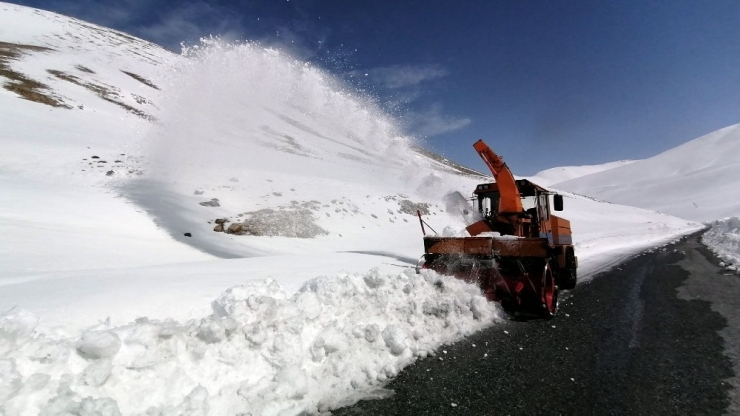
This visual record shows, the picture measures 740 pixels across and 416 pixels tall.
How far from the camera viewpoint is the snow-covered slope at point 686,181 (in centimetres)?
6669

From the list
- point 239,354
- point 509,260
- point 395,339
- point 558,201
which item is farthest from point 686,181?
point 239,354

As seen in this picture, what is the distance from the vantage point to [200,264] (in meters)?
7.83

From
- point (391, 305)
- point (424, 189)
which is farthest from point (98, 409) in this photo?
point (424, 189)

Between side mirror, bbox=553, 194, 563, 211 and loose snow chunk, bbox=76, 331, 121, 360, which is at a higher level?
side mirror, bbox=553, 194, 563, 211

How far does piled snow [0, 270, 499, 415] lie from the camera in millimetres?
2816

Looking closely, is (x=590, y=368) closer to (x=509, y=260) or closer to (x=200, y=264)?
(x=509, y=260)

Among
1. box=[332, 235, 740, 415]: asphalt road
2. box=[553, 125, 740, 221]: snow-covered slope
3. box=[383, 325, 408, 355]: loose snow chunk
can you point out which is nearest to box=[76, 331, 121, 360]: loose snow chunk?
box=[332, 235, 740, 415]: asphalt road

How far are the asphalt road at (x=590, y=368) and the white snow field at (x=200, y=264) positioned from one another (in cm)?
43

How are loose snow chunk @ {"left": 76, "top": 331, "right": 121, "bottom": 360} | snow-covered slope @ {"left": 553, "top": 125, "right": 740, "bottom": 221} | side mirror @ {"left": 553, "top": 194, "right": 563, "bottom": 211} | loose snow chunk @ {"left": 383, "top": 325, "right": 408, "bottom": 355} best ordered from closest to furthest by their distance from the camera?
loose snow chunk @ {"left": 76, "top": 331, "right": 121, "bottom": 360} → loose snow chunk @ {"left": 383, "top": 325, "right": 408, "bottom": 355} → side mirror @ {"left": 553, "top": 194, "right": 563, "bottom": 211} → snow-covered slope @ {"left": 553, "top": 125, "right": 740, "bottom": 221}

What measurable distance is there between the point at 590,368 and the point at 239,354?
3954 millimetres

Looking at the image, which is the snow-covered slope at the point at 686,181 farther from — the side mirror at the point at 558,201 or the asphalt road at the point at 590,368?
the asphalt road at the point at 590,368

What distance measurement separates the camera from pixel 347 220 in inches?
721

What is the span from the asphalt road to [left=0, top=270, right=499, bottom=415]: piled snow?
15.5 inches

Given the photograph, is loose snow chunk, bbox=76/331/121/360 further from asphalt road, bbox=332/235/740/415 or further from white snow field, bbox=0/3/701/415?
asphalt road, bbox=332/235/740/415
